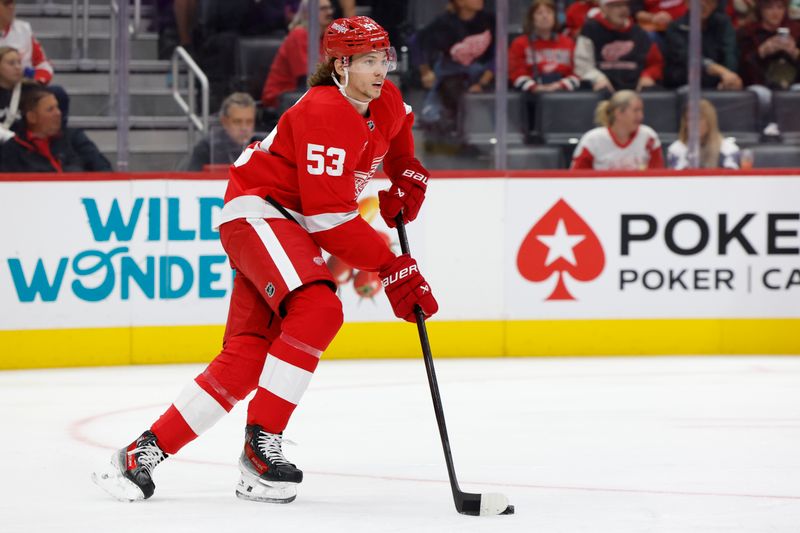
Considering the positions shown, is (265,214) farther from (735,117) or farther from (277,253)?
(735,117)

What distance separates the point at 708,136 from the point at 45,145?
115 inches

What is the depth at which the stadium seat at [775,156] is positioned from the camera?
6.53 meters

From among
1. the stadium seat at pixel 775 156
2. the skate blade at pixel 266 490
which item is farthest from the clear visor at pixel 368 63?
the stadium seat at pixel 775 156

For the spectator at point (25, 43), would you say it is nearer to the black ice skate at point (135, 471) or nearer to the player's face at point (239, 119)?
the player's face at point (239, 119)

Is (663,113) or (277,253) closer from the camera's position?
(277,253)

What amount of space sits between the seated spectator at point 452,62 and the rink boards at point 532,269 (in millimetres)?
273

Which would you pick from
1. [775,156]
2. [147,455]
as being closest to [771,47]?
[775,156]

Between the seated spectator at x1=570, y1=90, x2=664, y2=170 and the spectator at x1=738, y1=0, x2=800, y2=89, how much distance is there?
0.57 metres

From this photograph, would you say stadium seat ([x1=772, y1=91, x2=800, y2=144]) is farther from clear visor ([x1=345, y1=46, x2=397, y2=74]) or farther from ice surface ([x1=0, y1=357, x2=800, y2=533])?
clear visor ([x1=345, y1=46, x2=397, y2=74])

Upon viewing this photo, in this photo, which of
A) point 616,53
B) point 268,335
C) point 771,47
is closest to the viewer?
point 268,335

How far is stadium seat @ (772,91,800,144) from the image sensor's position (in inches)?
259

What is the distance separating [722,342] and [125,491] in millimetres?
3702

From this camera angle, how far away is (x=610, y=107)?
650 cm

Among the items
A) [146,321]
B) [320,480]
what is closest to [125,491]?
[320,480]
